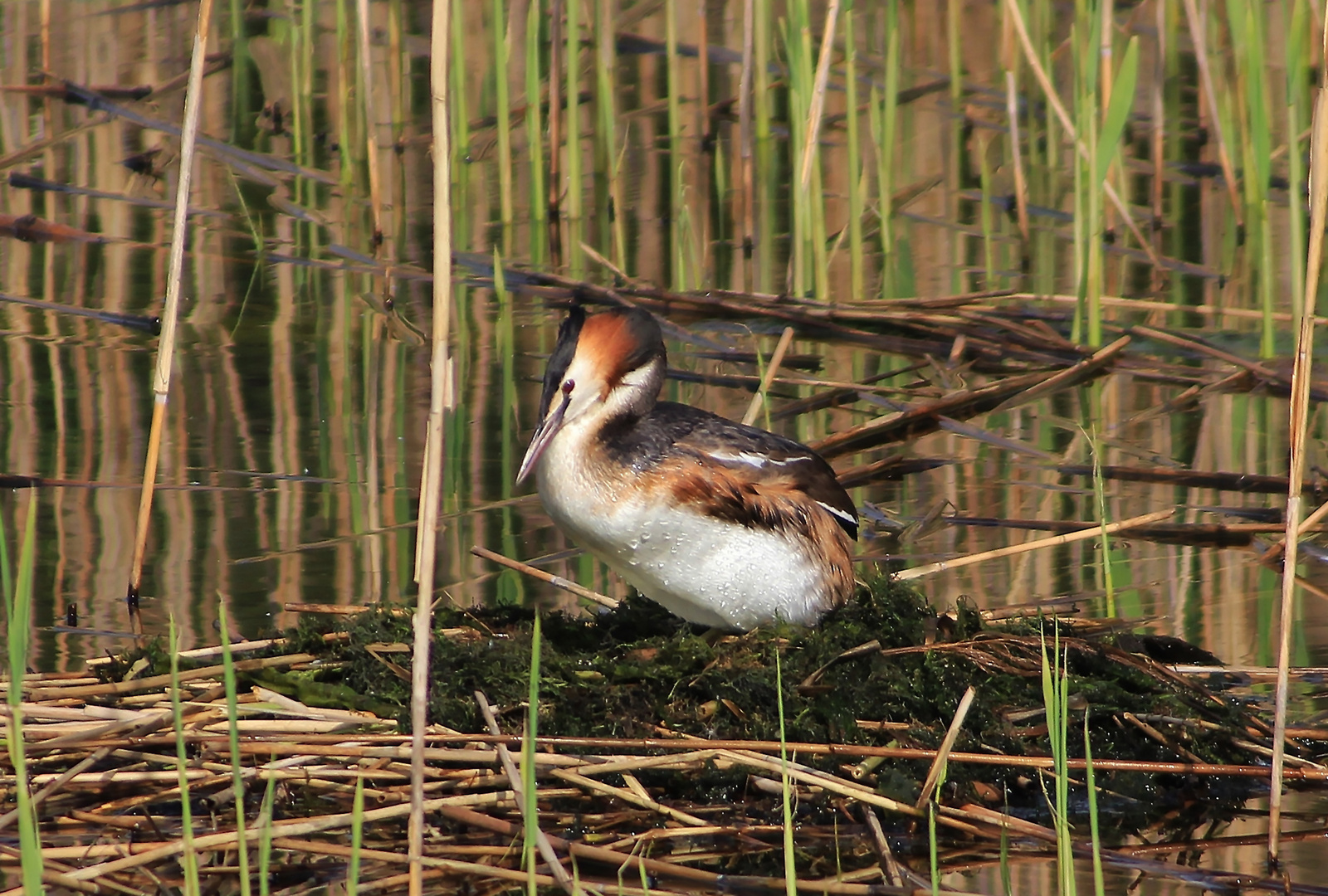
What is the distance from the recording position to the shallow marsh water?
5.65m

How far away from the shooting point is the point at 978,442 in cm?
698

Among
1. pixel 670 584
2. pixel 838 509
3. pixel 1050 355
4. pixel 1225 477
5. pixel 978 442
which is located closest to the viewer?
pixel 670 584

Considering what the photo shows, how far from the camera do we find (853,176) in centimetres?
859

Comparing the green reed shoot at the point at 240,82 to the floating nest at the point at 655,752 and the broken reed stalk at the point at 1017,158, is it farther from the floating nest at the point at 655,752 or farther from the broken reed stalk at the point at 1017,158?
the floating nest at the point at 655,752

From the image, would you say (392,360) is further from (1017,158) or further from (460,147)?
(1017,158)

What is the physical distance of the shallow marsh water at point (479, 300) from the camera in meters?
5.65

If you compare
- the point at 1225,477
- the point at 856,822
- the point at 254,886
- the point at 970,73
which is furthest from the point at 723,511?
the point at 970,73

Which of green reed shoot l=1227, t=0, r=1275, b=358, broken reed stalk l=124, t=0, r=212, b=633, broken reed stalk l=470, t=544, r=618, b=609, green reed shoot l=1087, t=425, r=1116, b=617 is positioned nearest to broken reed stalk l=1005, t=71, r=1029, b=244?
green reed shoot l=1227, t=0, r=1275, b=358

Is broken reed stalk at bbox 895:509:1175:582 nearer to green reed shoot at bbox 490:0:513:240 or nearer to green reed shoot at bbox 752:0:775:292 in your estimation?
green reed shoot at bbox 752:0:775:292

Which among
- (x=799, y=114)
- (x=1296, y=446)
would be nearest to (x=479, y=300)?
(x=799, y=114)

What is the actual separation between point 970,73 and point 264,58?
5.07m

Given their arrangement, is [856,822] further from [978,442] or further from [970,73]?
[970,73]

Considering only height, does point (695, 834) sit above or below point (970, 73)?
below

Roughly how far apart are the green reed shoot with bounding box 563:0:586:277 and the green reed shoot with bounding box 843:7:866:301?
4.34ft
